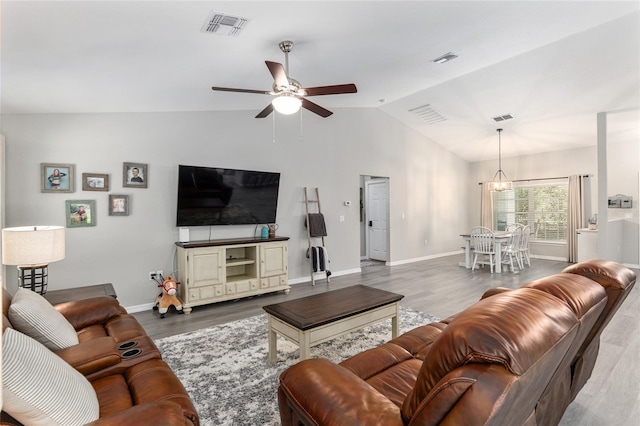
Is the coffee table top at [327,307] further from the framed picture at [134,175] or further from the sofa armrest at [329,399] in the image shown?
the framed picture at [134,175]

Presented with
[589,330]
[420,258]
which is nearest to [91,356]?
[589,330]

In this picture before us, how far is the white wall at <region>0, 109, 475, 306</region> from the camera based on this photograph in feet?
12.1

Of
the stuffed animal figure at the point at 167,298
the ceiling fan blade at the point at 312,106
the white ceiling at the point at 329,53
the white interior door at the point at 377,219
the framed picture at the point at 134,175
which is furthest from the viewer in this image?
the white interior door at the point at 377,219

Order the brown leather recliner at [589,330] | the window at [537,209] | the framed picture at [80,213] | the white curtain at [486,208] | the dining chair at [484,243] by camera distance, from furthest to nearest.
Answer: the white curtain at [486,208] → the window at [537,209] → the dining chair at [484,243] → the framed picture at [80,213] → the brown leather recliner at [589,330]

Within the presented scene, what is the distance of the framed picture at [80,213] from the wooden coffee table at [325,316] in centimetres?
254

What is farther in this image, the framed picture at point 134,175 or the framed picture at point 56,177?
the framed picture at point 134,175

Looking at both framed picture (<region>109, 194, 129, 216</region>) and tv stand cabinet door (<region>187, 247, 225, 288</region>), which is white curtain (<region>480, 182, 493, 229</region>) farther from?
framed picture (<region>109, 194, 129, 216</region>)

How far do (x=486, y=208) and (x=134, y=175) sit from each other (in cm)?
832

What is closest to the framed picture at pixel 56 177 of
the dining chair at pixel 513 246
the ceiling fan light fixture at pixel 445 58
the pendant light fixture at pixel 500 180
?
the ceiling fan light fixture at pixel 445 58

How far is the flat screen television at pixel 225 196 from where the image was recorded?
449cm

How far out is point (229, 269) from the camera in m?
5.05

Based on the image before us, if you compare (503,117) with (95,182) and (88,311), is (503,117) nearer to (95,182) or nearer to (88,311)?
(95,182)

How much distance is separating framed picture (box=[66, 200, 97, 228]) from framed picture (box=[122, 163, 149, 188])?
43 centimetres

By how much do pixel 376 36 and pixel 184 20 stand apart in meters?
1.77
